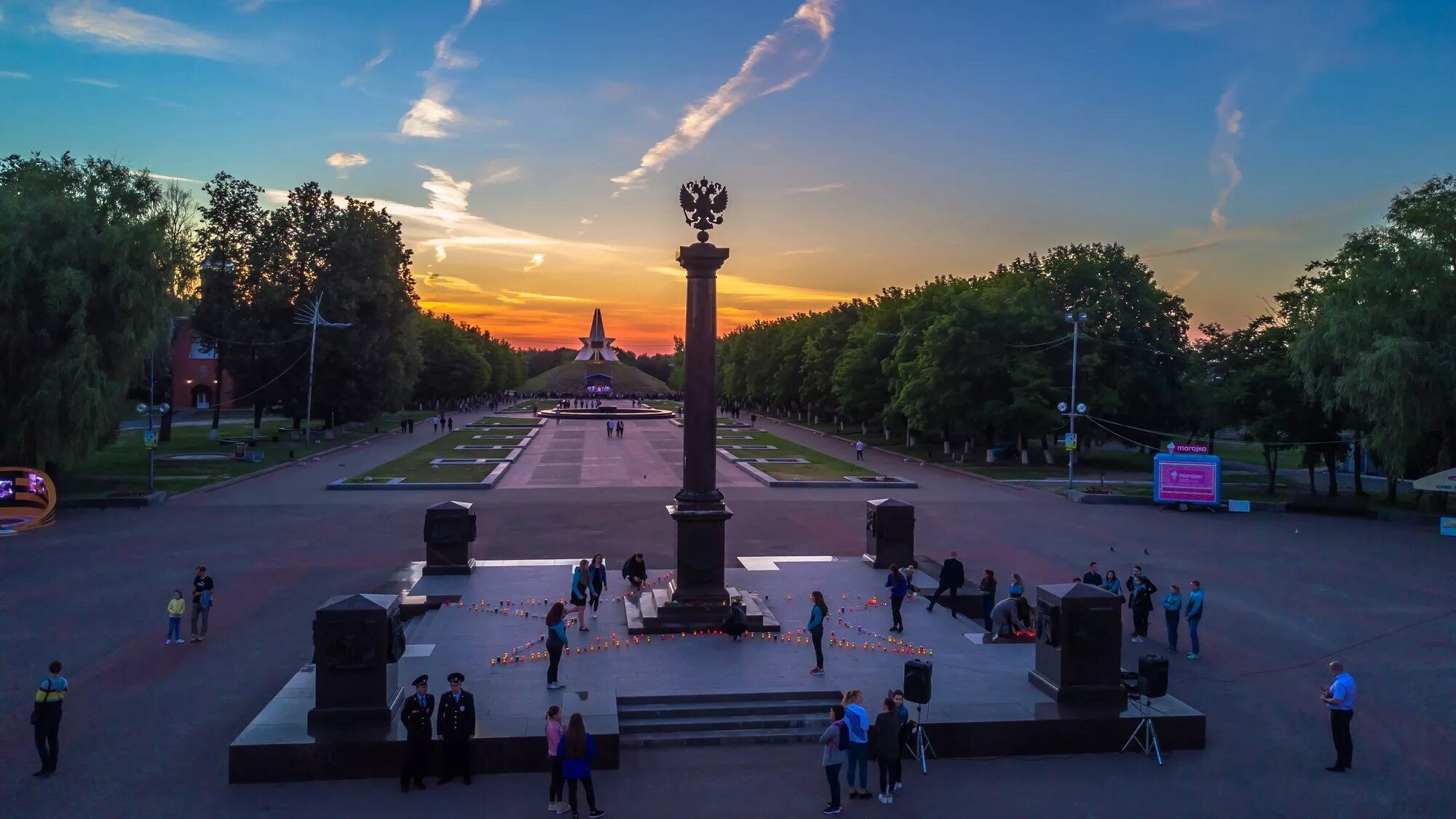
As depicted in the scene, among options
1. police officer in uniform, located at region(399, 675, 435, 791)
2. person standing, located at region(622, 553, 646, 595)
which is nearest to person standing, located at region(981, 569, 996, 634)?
person standing, located at region(622, 553, 646, 595)

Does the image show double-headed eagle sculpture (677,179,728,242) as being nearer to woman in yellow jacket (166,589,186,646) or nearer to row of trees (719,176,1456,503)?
woman in yellow jacket (166,589,186,646)

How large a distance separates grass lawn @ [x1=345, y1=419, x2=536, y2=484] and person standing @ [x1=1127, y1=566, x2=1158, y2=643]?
2691cm

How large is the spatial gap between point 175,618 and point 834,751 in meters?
12.0

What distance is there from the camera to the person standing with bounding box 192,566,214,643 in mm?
15859

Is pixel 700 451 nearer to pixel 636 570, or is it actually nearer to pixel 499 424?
pixel 636 570

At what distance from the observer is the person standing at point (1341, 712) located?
36.3ft

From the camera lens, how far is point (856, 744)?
33.7ft

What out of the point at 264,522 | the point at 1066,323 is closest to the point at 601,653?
the point at 264,522

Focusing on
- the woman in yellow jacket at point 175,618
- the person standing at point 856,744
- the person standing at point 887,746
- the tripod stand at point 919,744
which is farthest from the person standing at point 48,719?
the tripod stand at point 919,744

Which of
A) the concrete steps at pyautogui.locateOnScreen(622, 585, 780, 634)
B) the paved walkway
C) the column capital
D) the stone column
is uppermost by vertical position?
the column capital

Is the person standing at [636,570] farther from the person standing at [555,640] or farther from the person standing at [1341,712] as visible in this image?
the person standing at [1341,712]

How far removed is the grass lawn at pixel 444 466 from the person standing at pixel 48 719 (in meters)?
26.5

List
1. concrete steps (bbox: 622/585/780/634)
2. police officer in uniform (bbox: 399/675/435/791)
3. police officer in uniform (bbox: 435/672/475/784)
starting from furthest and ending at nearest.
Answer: concrete steps (bbox: 622/585/780/634)
police officer in uniform (bbox: 435/672/475/784)
police officer in uniform (bbox: 399/675/435/791)

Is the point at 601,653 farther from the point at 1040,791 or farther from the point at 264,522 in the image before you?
the point at 264,522
